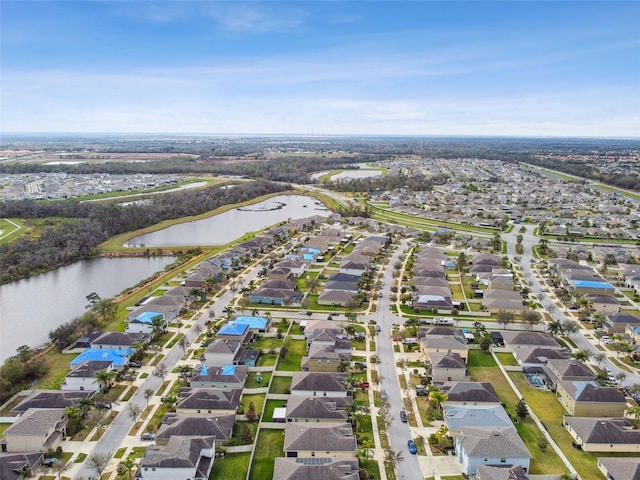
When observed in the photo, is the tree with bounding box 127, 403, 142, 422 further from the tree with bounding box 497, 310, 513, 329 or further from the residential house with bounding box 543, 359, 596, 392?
the tree with bounding box 497, 310, 513, 329

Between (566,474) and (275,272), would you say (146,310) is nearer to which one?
(275,272)

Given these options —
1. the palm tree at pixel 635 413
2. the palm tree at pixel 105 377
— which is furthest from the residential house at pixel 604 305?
the palm tree at pixel 105 377

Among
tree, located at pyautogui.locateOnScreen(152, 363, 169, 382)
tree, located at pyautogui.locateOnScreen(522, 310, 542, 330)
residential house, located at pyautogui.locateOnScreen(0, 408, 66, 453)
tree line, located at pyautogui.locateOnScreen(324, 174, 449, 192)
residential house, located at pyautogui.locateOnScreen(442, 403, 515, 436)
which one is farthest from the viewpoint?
tree line, located at pyautogui.locateOnScreen(324, 174, 449, 192)

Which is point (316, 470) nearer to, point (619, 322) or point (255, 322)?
point (255, 322)

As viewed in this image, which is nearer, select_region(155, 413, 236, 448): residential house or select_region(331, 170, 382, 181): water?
select_region(155, 413, 236, 448): residential house

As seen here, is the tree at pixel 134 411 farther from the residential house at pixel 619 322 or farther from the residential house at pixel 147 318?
the residential house at pixel 619 322

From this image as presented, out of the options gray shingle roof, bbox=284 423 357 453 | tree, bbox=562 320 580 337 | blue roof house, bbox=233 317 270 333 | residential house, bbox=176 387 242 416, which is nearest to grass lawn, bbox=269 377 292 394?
residential house, bbox=176 387 242 416

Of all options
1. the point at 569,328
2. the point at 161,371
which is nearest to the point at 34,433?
the point at 161,371
